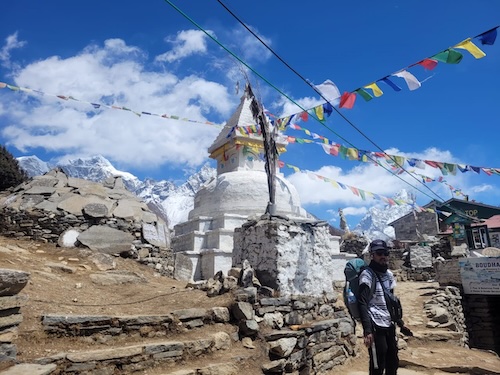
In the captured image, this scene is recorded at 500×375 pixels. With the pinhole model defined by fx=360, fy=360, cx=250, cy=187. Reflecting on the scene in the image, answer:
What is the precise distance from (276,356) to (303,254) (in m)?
1.95

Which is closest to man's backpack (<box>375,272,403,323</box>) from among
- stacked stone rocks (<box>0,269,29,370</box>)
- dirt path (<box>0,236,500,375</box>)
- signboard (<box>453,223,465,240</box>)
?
dirt path (<box>0,236,500,375</box>)

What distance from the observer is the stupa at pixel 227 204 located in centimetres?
1403

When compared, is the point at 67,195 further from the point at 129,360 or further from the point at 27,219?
the point at 129,360

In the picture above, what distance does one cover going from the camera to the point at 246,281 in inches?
221

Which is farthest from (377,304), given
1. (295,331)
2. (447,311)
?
(447,311)

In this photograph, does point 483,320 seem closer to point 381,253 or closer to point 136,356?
point 381,253

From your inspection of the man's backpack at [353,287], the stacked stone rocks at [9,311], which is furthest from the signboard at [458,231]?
the stacked stone rocks at [9,311]

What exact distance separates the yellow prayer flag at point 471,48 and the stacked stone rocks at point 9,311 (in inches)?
278

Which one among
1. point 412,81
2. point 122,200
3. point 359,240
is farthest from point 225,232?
point 359,240

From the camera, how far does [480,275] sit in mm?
13102

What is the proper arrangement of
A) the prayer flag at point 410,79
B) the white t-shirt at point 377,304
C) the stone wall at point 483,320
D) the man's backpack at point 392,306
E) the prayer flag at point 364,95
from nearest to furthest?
the white t-shirt at point 377,304
the man's backpack at point 392,306
the prayer flag at point 410,79
the prayer flag at point 364,95
the stone wall at point 483,320

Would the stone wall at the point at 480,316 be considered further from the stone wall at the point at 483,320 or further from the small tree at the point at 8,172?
the small tree at the point at 8,172

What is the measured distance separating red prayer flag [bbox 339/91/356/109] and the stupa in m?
5.51

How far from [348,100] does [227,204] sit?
11.1 metres
